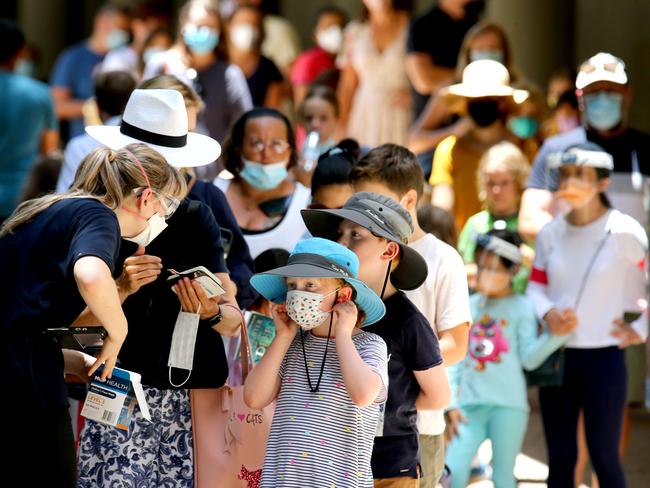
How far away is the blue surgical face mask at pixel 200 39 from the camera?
824 cm

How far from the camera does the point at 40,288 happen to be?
148 inches

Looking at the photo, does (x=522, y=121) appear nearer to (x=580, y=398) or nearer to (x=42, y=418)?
(x=580, y=398)

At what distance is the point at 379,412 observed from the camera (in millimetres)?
4117

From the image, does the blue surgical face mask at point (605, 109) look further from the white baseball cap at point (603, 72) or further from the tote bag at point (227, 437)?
the tote bag at point (227, 437)

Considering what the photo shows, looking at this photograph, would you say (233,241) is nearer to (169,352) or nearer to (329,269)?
(169,352)

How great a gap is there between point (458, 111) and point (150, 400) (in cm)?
370

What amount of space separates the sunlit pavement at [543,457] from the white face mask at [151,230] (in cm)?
290

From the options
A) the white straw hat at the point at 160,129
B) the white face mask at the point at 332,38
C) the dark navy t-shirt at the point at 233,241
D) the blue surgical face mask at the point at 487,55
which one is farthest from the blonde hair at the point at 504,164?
the white face mask at the point at 332,38

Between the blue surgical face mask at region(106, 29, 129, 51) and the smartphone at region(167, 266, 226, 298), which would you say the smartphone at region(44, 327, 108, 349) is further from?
the blue surgical face mask at region(106, 29, 129, 51)

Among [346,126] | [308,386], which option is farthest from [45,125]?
[308,386]

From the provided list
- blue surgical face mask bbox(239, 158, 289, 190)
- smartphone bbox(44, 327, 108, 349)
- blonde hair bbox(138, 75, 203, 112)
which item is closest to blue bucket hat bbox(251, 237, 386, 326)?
smartphone bbox(44, 327, 108, 349)

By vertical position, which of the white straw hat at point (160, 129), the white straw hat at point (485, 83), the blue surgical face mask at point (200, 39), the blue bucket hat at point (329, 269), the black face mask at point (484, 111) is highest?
the blue surgical face mask at point (200, 39)

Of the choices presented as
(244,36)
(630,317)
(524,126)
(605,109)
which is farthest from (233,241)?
(244,36)

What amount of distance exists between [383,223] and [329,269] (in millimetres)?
376
